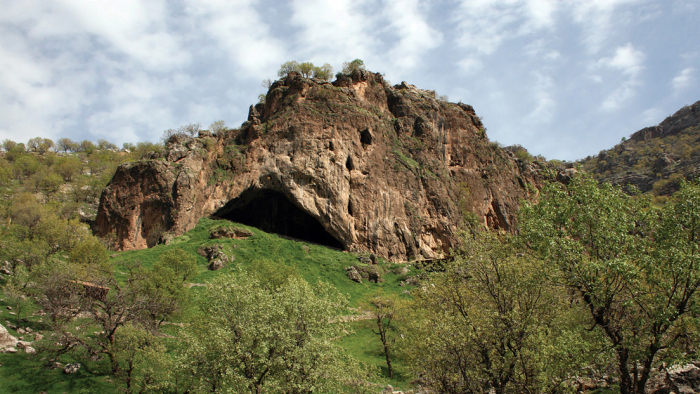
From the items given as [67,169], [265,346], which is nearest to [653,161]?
[265,346]

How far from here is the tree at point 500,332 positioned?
12.5 metres

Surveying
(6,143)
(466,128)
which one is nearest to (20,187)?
(6,143)

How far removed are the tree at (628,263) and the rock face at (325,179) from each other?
35.2 metres

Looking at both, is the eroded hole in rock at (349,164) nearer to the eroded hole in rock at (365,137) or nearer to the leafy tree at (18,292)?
the eroded hole in rock at (365,137)

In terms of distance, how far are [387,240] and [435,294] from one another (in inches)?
1335

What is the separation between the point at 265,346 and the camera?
14203 millimetres

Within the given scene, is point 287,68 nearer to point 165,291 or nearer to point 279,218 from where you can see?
point 279,218

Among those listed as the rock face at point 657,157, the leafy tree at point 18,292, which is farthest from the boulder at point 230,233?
the rock face at point 657,157

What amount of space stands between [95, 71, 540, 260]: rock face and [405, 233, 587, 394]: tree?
33.7 m

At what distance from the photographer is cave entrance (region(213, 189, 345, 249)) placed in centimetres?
5316

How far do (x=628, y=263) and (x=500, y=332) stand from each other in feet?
15.3

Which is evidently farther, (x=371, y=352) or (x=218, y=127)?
(x=218, y=127)

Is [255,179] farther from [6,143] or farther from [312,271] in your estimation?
[6,143]

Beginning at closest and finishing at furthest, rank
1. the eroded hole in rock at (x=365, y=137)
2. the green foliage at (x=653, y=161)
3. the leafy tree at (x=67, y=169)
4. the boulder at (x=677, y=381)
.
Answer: the boulder at (x=677, y=381) → the eroded hole in rock at (x=365, y=137) → the leafy tree at (x=67, y=169) → the green foliage at (x=653, y=161)
